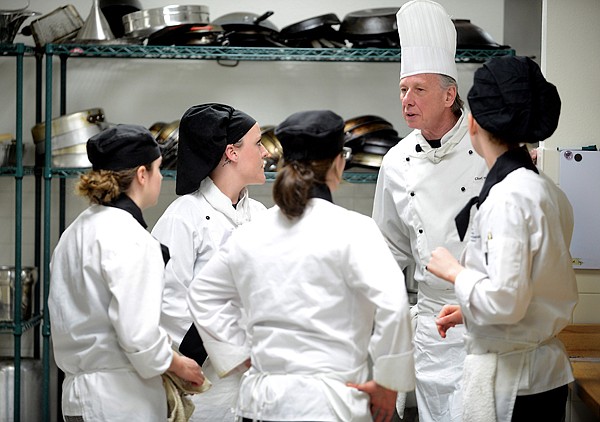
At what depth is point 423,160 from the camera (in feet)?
10.2

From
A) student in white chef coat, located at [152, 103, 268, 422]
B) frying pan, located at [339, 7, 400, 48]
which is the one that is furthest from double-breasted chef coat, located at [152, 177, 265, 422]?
frying pan, located at [339, 7, 400, 48]

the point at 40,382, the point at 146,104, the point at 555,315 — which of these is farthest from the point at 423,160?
the point at 40,382

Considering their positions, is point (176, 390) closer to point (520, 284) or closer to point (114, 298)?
point (114, 298)

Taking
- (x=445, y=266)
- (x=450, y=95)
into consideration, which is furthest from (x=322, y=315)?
(x=450, y=95)

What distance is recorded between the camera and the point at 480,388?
2.29m

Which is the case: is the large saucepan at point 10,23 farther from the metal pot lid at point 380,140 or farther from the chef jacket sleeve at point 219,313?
the chef jacket sleeve at point 219,313

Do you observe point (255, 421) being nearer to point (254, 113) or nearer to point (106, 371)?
point (106, 371)

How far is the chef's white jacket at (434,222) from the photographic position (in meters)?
2.98

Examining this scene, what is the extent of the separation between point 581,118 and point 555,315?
1373 mm

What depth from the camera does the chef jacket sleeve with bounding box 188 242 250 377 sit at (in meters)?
2.26

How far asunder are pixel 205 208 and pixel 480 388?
1.09m

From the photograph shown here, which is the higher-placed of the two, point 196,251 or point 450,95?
point 450,95

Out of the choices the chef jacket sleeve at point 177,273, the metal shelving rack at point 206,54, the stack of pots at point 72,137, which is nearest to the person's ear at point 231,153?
the chef jacket sleeve at point 177,273

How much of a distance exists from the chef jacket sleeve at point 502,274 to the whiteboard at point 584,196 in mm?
1282
